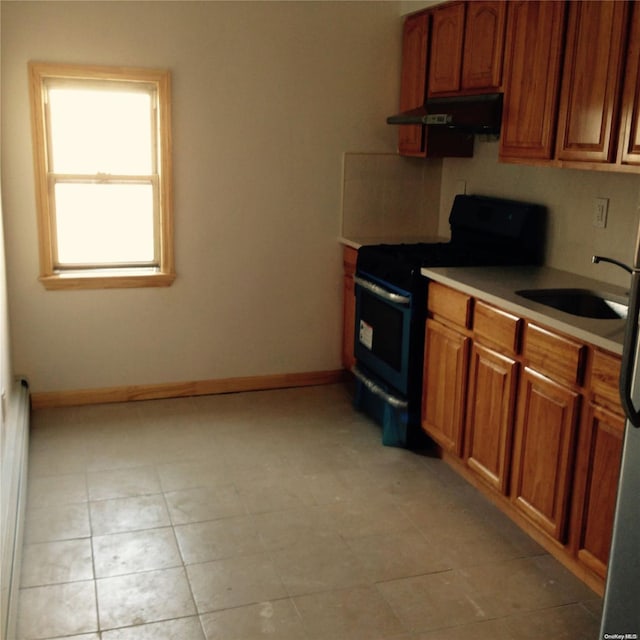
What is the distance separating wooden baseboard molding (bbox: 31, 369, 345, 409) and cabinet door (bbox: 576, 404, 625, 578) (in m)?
2.25

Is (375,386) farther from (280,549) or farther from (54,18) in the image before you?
(54,18)

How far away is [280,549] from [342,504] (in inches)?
16.8

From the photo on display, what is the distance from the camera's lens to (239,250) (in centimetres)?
427

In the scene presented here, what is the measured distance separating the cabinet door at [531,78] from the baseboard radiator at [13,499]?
7.82 ft

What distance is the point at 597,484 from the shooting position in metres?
2.42

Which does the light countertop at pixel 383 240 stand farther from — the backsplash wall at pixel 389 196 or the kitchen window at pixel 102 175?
the kitchen window at pixel 102 175

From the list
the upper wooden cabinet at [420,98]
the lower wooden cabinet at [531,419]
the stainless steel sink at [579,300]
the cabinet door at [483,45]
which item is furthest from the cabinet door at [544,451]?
the upper wooden cabinet at [420,98]

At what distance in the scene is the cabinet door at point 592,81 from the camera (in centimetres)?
265

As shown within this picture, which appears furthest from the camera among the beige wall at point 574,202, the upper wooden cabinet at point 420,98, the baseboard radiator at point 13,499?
the upper wooden cabinet at point 420,98

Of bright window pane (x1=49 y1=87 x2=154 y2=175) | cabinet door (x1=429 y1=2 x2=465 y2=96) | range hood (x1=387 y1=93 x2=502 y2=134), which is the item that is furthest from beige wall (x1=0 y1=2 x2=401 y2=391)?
range hood (x1=387 y1=93 x2=502 y2=134)

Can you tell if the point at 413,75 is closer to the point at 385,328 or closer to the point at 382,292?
the point at 382,292

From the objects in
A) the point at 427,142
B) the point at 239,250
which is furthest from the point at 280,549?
the point at 427,142

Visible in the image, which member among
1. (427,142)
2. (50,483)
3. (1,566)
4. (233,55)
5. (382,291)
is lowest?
(50,483)

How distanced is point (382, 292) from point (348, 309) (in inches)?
30.5
